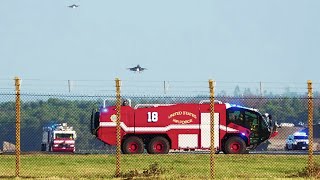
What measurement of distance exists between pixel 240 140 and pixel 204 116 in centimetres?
199

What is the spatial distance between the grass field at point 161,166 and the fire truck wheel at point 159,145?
884 centimetres

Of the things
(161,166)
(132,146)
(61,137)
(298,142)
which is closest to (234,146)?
(132,146)

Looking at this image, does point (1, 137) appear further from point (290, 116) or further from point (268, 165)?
point (268, 165)

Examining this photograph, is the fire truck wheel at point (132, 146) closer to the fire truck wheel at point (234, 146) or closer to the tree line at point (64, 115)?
the fire truck wheel at point (234, 146)

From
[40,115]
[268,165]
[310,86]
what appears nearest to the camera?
[310,86]

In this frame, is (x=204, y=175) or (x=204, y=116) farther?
(x=204, y=116)

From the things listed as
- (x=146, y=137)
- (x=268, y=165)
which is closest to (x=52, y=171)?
(x=268, y=165)

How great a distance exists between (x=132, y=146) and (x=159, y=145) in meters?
1.23

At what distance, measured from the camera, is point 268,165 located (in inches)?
1559

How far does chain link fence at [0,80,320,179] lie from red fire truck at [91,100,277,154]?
45 millimetres

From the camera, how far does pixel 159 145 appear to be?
5275 centimetres

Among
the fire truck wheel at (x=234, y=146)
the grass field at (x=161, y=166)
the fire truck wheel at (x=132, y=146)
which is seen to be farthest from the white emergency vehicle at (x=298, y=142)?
the grass field at (x=161, y=166)

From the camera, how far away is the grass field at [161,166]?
112ft

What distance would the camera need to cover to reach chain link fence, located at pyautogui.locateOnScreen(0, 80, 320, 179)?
34.6m
